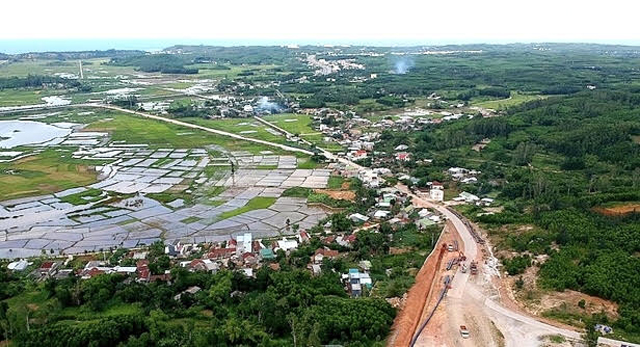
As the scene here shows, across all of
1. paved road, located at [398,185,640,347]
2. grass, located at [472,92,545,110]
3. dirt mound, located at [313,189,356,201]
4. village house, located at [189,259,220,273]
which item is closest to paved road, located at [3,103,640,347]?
paved road, located at [398,185,640,347]

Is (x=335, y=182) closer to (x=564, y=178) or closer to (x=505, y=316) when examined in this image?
(x=564, y=178)

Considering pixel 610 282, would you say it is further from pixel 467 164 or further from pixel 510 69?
pixel 510 69

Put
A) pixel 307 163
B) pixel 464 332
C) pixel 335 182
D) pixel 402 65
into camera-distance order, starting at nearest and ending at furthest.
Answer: pixel 464 332, pixel 335 182, pixel 307 163, pixel 402 65

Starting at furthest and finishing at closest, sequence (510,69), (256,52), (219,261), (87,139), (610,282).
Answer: (256,52), (510,69), (87,139), (219,261), (610,282)

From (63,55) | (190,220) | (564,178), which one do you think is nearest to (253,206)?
(190,220)

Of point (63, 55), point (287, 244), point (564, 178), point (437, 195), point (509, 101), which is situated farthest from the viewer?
point (63, 55)

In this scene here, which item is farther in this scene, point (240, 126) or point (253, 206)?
point (240, 126)

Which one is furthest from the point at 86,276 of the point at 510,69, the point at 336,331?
the point at 510,69
